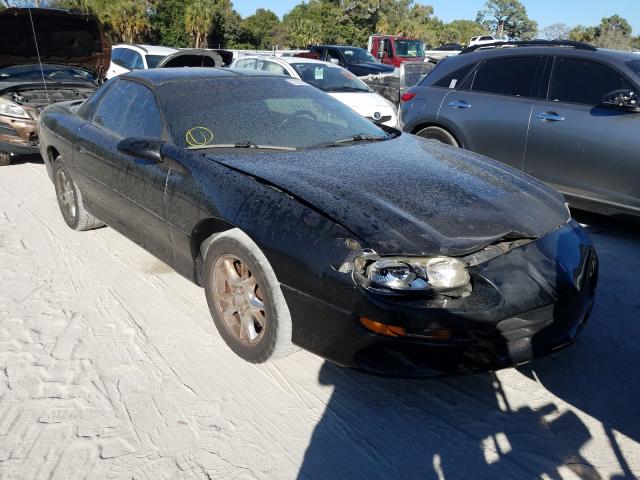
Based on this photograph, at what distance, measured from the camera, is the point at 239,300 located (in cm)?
299

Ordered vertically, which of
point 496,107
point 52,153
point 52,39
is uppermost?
point 52,39

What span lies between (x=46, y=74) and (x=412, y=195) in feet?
24.1

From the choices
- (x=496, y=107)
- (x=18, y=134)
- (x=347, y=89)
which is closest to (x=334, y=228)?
(x=496, y=107)

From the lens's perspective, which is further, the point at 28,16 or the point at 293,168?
the point at 28,16

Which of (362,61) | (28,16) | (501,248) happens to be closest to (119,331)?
(501,248)

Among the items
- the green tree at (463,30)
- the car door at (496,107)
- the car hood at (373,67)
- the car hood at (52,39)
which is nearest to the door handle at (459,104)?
the car door at (496,107)

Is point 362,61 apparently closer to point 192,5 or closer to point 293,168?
point 293,168

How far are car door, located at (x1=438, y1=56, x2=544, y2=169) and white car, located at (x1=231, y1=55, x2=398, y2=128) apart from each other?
3579mm

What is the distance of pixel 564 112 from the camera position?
5160 mm

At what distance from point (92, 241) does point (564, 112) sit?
14.4ft

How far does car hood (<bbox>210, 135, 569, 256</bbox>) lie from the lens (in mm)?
2537

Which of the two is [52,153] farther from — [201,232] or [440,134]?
[440,134]

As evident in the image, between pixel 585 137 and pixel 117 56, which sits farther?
pixel 117 56

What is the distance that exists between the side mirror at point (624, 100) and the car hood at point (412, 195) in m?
1.77
